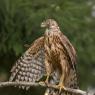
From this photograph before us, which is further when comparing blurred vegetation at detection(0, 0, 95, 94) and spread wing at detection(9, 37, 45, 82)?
blurred vegetation at detection(0, 0, 95, 94)

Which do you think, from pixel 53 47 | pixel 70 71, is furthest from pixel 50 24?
pixel 70 71

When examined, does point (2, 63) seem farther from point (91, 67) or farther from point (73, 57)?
point (73, 57)

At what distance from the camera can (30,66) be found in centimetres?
1170

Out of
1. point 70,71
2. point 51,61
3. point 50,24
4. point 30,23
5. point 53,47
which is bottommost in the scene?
point 70,71

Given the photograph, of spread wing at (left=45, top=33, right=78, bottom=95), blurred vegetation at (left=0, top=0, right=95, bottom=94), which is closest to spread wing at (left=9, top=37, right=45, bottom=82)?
spread wing at (left=45, top=33, right=78, bottom=95)

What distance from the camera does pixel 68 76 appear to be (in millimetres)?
11195

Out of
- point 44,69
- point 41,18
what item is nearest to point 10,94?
point 41,18

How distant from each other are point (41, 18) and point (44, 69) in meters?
3.87

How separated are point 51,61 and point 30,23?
4.58 meters

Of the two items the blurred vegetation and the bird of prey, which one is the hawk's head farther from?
the blurred vegetation

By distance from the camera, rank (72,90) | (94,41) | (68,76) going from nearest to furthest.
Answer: (72,90) → (68,76) → (94,41)

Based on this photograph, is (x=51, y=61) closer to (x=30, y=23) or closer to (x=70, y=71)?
(x=70, y=71)

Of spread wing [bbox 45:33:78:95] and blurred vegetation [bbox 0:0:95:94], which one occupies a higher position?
blurred vegetation [bbox 0:0:95:94]

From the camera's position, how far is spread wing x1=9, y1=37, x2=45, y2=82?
11.5 m
